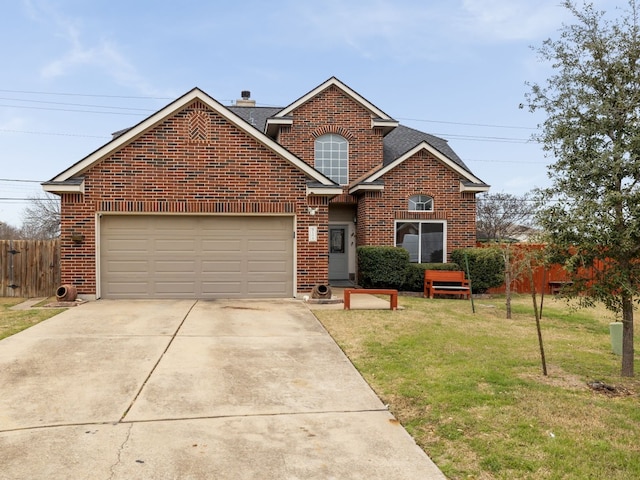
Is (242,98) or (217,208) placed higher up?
(242,98)

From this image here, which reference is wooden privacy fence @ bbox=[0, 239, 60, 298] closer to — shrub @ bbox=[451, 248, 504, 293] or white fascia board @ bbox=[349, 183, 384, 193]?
white fascia board @ bbox=[349, 183, 384, 193]

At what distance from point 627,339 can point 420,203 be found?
35.6 ft

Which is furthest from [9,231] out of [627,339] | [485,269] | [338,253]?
[627,339]

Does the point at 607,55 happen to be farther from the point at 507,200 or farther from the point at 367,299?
the point at 507,200

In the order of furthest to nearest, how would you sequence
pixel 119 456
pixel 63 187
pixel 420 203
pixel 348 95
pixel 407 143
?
pixel 407 143 → pixel 348 95 → pixel 420 203 → pixel 63 187 → pixel 119 456

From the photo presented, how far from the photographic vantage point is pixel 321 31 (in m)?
14.9

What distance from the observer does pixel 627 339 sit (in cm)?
614

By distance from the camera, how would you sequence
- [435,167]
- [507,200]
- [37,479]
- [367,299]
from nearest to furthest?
1. [37,479]
2. [367,299]
3. [435,167]
4. [507,200]

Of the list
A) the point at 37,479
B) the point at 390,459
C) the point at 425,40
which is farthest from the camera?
the point at 425,40

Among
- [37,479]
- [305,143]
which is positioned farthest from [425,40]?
[37,479]

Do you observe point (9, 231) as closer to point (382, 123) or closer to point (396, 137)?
point (396, 137)

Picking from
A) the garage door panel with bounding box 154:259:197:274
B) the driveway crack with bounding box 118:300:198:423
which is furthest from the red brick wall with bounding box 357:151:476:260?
the driveway crack with bounding box 118:300:198:423

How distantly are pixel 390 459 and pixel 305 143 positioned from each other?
14968mm

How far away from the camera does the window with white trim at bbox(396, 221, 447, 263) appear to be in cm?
1659
